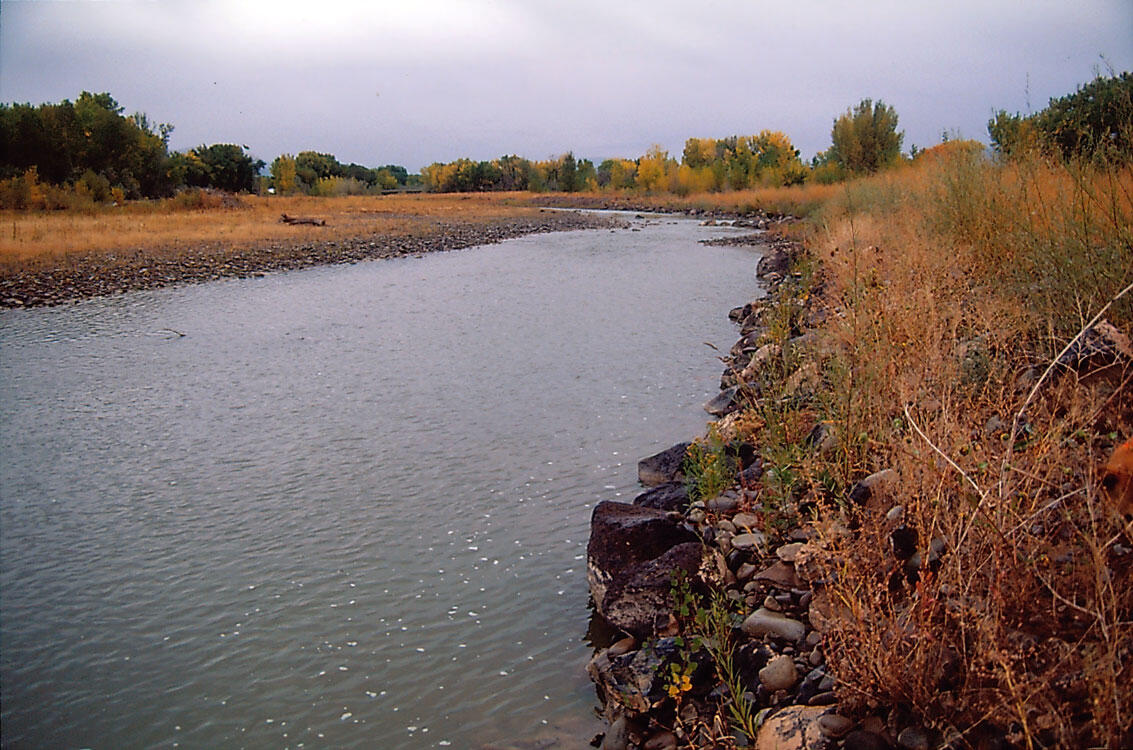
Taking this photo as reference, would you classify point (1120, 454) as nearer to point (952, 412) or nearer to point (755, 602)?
A: point (952, 412)

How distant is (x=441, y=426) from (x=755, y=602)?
442cm

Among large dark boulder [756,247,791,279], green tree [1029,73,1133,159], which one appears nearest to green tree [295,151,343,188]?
large dark boulder [756,247,791,279]

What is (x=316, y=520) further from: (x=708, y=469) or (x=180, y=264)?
(x=180, y=264)

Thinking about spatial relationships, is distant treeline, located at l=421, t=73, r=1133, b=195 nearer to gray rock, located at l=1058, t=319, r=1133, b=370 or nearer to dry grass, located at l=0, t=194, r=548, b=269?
gray rock, located at l=1058, t=319, r=1133, b=370

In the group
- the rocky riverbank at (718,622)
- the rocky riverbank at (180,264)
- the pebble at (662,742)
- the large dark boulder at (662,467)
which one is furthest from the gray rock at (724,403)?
the rocky riverbank at (180,264)

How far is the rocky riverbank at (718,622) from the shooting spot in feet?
9.68

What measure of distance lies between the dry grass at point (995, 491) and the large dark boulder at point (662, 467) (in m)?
1.08

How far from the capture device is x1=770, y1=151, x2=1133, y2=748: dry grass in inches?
93.8

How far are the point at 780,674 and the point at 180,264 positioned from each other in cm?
1970

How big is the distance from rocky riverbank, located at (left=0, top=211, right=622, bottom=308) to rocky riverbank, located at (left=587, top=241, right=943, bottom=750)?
1460 cm

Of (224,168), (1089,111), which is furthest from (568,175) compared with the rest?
(1089,111)

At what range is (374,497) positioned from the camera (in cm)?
606

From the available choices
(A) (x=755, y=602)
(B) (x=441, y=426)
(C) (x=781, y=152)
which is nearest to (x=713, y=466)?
(A) (x=755, y=602)

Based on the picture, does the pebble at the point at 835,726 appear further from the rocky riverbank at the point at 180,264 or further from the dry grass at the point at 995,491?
the rocky riverbank at the point at 180,264
